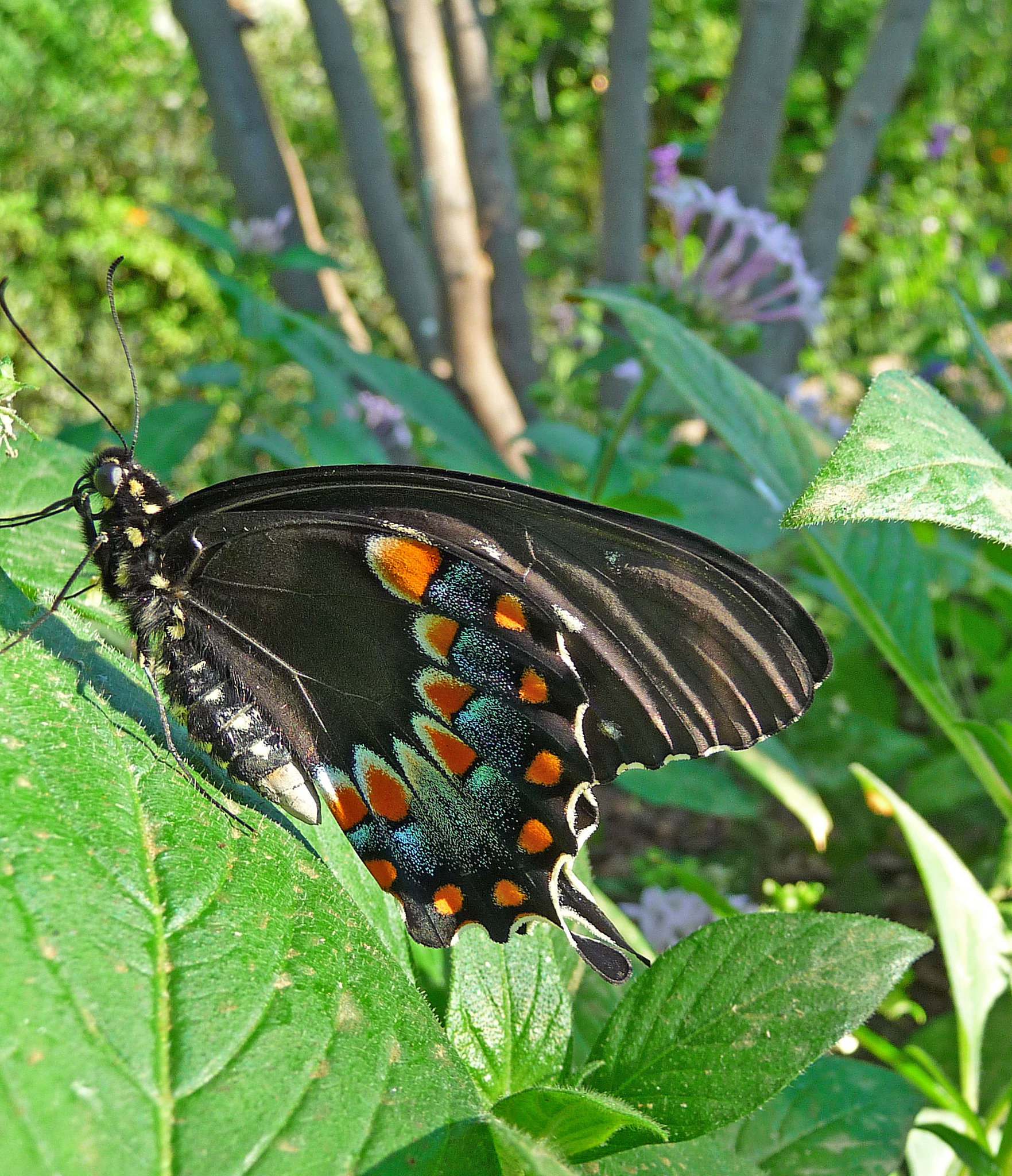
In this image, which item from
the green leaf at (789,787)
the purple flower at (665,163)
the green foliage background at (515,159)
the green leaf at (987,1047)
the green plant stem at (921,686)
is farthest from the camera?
the green foliage background at (515,159)

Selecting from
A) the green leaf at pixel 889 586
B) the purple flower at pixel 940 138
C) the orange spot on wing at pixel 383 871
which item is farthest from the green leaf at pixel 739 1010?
the purple flower at pixel 940 138

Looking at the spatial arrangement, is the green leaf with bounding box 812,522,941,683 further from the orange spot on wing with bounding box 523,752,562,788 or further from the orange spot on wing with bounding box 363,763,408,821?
the orange spot on wing with bounding box 363,763,408,821

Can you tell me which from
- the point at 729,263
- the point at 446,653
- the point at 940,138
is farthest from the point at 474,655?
the point at 940,138

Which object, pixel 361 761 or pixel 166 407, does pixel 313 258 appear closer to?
pixel 166 407

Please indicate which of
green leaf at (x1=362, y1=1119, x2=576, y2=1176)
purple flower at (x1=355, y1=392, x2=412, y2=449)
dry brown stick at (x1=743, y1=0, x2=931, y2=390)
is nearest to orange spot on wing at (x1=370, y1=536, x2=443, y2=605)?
green leaf at (x1=362, y1=1119, x2=576, y2=1176)

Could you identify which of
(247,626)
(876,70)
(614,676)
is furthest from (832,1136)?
(876,70)

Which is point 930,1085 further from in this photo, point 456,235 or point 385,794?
point 456,235

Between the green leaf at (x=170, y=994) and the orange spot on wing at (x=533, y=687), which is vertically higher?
the orange spot on wing at (x=533, y=687)

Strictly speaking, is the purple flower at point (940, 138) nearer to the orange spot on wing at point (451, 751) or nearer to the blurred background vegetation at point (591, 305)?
the blurred background vegetation at point (591, 305)
